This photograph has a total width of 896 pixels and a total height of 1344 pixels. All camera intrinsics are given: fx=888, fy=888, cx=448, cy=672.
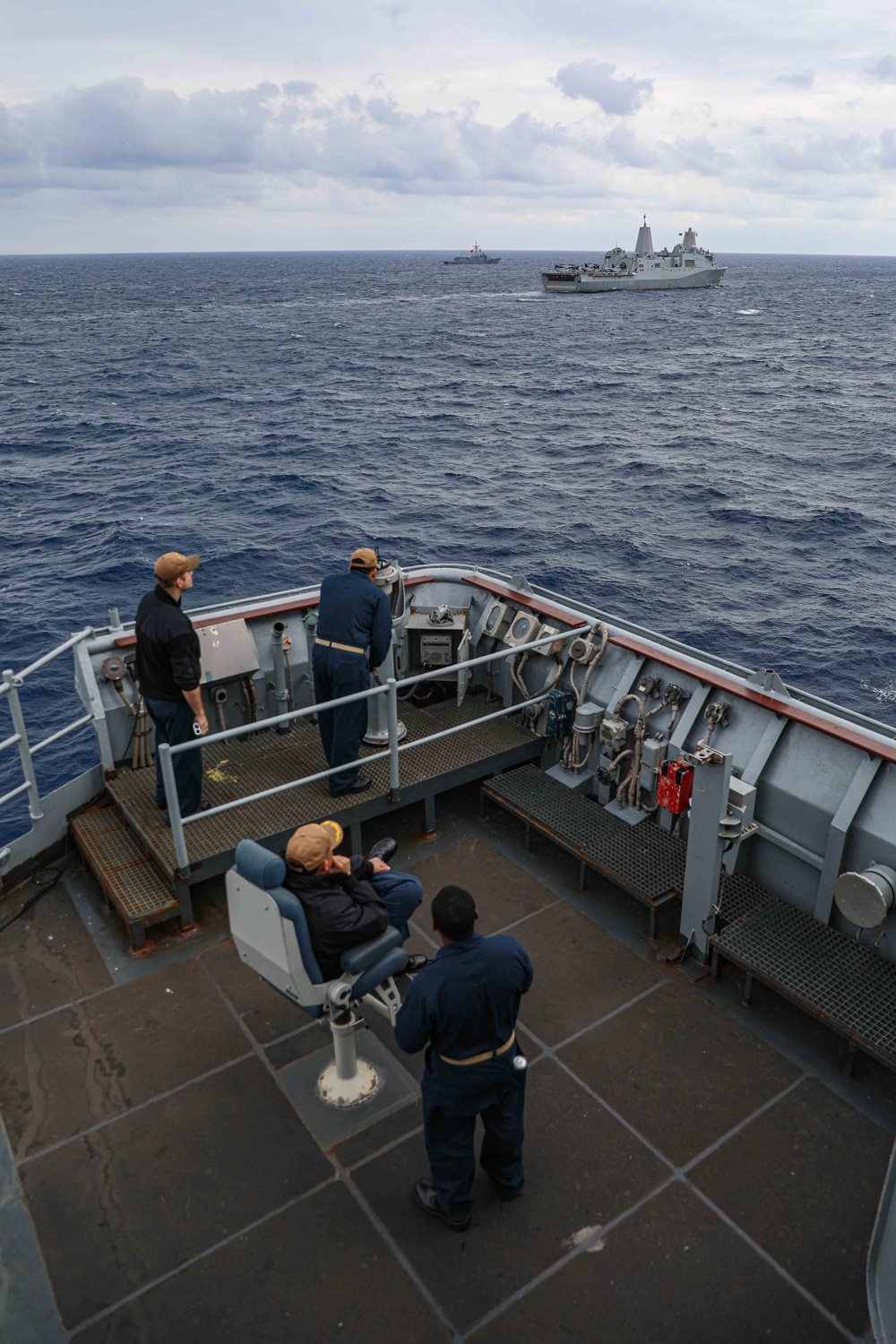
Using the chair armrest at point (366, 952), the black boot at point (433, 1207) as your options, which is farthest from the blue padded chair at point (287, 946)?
the black boot at point (433, 1207)

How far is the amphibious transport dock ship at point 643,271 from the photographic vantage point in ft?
386

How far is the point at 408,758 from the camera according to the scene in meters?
6.95

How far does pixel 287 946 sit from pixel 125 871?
2.63 meters

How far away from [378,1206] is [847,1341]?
6.45ft

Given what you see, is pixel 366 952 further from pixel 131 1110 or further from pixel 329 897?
pixel 131 1110

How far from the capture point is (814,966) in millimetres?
5043

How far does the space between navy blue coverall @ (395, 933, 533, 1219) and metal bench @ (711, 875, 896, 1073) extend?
74.1 inches

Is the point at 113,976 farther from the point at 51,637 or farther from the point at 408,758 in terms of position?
the point at 51,637

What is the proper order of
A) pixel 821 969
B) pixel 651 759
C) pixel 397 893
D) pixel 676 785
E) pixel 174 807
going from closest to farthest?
1. pixel 397 893
2. pixel 821 969
3. pixel 174 807
4. pixel 676 785
5. pixel 651 759

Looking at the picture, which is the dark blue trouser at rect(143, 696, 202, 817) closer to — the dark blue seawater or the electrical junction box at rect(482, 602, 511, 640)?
the electrical junction box at rect(482, 602, 511, 640)

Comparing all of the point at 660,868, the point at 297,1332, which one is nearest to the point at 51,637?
the point at 660,868

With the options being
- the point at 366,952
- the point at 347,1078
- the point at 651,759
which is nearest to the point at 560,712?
the point at 651,759

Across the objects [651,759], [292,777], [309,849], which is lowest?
[292,777]

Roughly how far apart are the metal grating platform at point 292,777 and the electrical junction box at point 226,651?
63 centimetres
